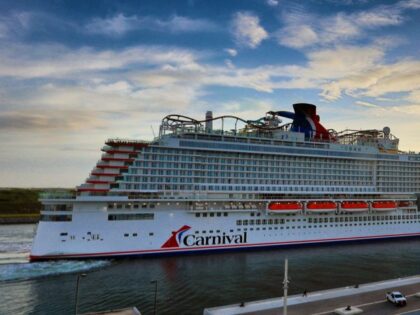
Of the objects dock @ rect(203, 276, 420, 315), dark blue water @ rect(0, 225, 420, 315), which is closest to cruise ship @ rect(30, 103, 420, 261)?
dark blue water @ rect(0, 225, 420, 315)

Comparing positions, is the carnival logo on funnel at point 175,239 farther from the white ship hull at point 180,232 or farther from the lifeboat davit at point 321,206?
the lifeboat davit at point 321,206

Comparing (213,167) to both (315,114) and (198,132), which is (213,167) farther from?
(315,114)

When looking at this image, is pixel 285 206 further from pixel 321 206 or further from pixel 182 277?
pixel 182 277

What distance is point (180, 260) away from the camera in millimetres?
35406

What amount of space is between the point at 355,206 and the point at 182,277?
94.9ft

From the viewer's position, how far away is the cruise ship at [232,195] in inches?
1348

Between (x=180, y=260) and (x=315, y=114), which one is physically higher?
(x=315, y=114)

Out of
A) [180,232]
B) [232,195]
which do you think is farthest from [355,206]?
[180,232]

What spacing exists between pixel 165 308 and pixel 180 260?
13136mm

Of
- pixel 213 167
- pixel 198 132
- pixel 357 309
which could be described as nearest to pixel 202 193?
pixel 213 167

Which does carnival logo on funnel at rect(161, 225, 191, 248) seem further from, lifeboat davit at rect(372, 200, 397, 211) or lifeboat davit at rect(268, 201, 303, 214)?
lifeboat davit at rect(372, 200, 397, 211)

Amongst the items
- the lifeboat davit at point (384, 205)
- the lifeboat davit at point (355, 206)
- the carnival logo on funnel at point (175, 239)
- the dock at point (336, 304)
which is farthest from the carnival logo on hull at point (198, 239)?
the lifeboat davit at point (384, 205)

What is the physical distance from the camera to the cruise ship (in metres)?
34.2

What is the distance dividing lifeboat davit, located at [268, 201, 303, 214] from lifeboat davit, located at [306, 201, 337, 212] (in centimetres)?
143
